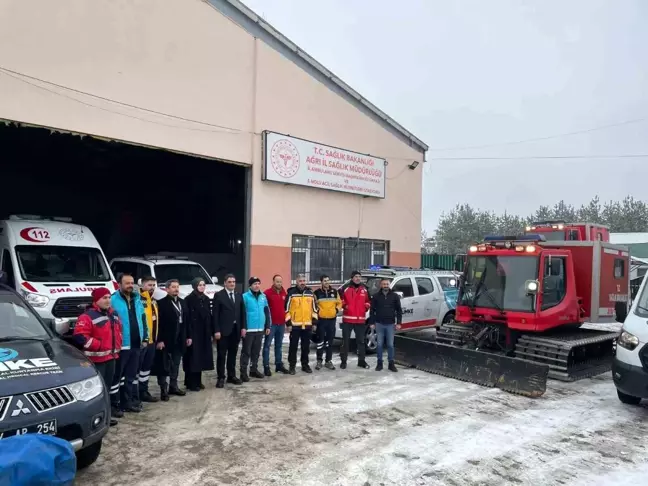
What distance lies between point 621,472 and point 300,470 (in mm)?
3002

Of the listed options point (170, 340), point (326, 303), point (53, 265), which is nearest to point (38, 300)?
point (53, 265)

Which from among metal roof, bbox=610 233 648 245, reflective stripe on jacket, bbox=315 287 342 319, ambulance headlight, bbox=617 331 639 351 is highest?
metal roof, bbox=610 233 648 245

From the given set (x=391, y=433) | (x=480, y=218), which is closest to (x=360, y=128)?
(x=391, y=433)

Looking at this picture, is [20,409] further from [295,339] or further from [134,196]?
[134,196]

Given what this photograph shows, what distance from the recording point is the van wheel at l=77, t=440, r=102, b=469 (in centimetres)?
449

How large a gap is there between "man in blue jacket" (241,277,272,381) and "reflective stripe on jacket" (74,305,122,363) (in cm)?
250

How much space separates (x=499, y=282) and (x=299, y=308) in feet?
11.4

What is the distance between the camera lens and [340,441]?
5.38 m

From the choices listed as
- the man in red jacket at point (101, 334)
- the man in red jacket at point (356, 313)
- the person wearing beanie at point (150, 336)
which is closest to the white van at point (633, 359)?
the man in red jacket at point (356, 313)

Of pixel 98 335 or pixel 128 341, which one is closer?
pixel 98 335

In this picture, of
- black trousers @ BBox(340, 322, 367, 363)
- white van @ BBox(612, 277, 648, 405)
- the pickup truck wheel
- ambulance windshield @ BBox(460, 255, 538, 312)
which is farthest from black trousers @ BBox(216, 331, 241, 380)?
white van @ BBox(612, 277, 648, 405)

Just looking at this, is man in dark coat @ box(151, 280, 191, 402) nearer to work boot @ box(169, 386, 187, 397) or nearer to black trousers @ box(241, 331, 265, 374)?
work boot @ box(169, 386, 187, 397)

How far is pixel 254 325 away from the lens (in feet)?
26.2

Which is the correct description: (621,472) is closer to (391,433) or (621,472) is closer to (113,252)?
(391,433)
